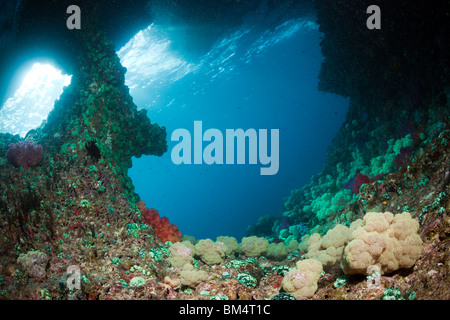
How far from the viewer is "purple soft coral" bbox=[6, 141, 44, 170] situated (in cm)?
703

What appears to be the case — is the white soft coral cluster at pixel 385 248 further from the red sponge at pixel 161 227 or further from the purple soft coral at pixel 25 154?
the purple soft coral at pixel 25 154

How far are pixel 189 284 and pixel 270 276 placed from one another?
200 centimetres

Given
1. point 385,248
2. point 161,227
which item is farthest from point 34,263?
point 385,248

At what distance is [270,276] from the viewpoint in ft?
19.1

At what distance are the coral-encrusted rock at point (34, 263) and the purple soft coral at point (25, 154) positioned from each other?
3477 mm

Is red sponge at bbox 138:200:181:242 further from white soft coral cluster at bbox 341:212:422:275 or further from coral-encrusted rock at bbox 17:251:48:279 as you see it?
white soft coral cluster at bbox 341:212:422:275

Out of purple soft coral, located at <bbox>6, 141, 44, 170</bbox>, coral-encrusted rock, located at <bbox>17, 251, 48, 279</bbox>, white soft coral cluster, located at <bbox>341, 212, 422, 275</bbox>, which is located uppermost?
purple soft coral, located at <bbox>6, 141, 44, 170</bbox>

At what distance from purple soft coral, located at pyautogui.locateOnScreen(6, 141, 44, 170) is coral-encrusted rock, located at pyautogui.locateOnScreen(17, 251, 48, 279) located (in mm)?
3477

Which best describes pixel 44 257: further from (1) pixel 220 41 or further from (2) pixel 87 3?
(1) pixel 220 41

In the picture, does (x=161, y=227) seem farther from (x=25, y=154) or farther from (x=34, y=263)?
(x=25, y=154)

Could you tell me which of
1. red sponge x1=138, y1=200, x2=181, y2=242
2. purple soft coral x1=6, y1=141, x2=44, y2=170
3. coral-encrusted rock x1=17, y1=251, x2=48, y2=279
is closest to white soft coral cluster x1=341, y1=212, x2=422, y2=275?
coral-encrusted rock x1=17, y1=251, x2=48, y2=279

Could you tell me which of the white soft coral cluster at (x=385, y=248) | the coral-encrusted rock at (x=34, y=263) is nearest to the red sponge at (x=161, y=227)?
the coral-encrusted rock at (x=34, y=263)

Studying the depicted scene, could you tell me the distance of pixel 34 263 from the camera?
4.52 metres
